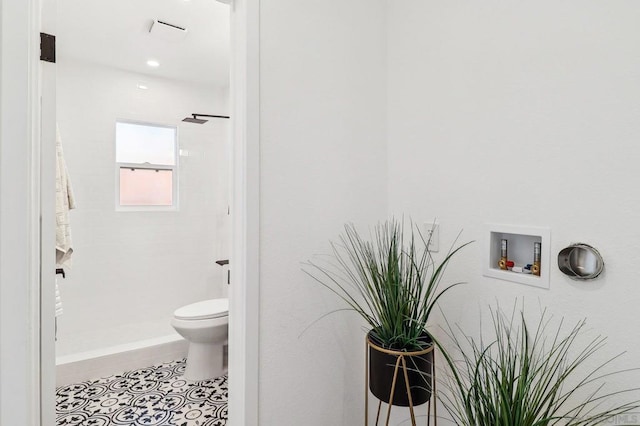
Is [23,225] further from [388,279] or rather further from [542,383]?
[542,383]

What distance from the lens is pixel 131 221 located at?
124 inches

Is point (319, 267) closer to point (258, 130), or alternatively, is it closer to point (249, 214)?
point (249, 214)

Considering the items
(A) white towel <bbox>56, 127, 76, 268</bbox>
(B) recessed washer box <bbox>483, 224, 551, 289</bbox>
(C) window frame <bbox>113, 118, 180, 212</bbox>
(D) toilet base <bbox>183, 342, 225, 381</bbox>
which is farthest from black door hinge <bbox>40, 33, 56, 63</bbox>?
(C) window frame <bbox>113, 118, 180, 212</bbox>

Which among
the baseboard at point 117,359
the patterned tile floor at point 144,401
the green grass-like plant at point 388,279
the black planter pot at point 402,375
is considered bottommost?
the patterned tile floor at point 144,401

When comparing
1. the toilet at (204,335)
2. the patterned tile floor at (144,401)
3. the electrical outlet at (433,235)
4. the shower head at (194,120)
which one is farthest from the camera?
the shower head at (194,120)

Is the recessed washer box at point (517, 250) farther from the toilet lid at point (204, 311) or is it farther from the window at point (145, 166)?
the window at point (145, 166)

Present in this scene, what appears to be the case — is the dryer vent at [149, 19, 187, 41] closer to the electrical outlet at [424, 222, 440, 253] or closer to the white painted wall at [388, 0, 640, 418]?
the white painted wall at [388, 0, 640, 418]

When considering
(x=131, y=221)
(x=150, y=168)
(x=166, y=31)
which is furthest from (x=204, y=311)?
(x=166, y=31)

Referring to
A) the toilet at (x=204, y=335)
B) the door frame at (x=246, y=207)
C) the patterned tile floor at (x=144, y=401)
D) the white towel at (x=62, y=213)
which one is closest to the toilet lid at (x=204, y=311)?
the toilet at (x=204, y=335)

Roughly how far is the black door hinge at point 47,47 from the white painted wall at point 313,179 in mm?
648

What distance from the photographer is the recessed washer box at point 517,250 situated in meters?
1.12

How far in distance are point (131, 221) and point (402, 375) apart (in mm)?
2816

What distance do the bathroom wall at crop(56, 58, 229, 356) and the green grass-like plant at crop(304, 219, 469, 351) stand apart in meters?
2.29

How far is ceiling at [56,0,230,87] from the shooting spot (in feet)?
6.97
